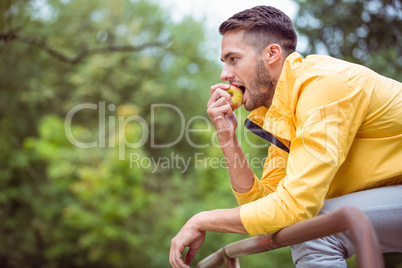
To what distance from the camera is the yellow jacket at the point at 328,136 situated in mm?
1229

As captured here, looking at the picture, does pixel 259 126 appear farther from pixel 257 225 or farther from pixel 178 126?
pixel 178 126

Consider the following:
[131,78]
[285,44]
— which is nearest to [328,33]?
[285,44]

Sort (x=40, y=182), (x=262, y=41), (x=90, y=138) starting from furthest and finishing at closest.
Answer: (x=40, y=182), (x=90, y=138), (x=262, y=41)

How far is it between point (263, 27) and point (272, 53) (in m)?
0.13

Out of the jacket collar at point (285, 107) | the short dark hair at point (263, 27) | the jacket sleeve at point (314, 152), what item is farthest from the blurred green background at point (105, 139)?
the jacket sleeve at point (314, 152)

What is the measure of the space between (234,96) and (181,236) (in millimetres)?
721

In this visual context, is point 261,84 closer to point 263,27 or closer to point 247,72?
point 247,72

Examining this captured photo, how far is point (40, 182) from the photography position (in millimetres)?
11523

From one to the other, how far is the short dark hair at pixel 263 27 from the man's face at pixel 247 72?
33 mm

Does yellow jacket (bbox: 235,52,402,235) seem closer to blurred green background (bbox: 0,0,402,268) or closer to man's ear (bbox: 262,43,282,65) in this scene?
man's ear (bbox: 262,43,282,65)

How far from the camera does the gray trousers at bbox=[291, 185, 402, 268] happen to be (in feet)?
4.03

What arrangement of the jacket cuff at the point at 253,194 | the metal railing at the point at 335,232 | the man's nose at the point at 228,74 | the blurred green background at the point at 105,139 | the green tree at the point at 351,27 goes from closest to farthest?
the metal railing at the point at 335,232 → the jacket cuff at the point at 253,194 → the man's nose at the point at 228,74 → the green tree at the point at 351,27 → the blurred green background at the point at 105,139

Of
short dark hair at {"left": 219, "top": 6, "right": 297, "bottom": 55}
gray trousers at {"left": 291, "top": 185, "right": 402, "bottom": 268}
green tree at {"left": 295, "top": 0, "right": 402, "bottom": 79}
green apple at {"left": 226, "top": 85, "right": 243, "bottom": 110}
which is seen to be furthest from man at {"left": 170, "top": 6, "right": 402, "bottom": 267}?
green tree at {"left": 295, "top": 0, "right": 402, "bottom": 79}

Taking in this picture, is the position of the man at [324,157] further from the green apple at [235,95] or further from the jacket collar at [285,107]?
the green apple at [235,95]
